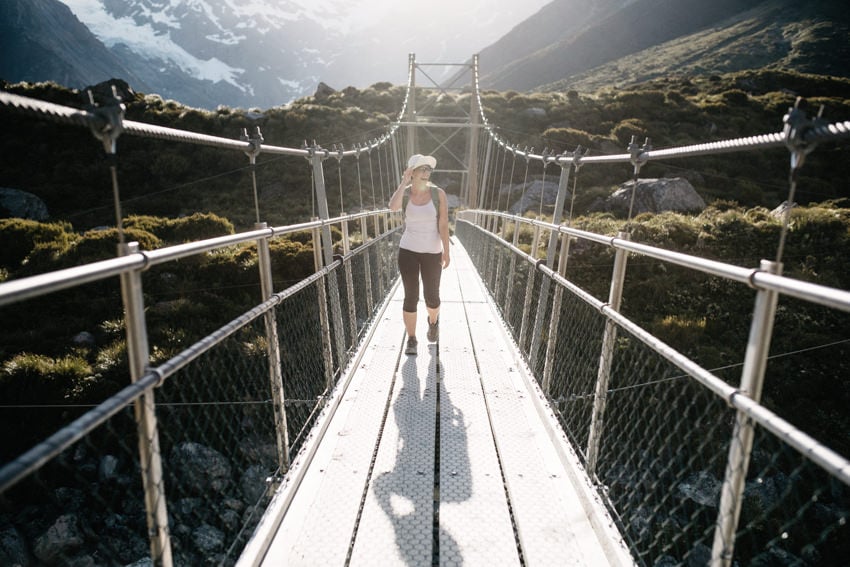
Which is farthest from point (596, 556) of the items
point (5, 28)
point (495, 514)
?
point (5, 28)

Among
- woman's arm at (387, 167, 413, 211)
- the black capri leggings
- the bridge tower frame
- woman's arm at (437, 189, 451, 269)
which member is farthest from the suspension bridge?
the bridge tower frame

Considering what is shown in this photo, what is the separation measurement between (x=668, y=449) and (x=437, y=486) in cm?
505

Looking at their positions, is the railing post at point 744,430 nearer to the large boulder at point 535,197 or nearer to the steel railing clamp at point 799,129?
the steel railing clamp at point 799,129

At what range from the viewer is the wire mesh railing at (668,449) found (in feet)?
4.29

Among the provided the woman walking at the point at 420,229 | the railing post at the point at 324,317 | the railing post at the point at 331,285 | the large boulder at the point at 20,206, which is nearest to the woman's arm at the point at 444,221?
the woman walking at the point at 420,229

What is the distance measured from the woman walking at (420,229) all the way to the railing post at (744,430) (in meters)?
2.34

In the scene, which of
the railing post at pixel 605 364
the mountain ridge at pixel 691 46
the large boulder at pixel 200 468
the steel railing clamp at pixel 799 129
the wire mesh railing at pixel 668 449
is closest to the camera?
the steel railing clamp at pixel 799 129

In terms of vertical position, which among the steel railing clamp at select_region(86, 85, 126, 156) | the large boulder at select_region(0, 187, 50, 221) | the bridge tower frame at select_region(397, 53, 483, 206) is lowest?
the large boulder at select_region(0, 187, 50, 221)

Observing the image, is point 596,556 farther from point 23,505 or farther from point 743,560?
point 23,505

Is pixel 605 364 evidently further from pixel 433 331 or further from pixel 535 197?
pixel 535 197

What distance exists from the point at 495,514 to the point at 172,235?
43.5 ft

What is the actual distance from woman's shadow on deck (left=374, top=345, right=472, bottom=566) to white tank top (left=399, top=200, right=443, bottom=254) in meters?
0.96

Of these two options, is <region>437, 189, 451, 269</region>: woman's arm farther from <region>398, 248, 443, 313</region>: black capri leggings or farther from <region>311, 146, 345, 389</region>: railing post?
<region>311, 146, 345, 389</region>: railing post

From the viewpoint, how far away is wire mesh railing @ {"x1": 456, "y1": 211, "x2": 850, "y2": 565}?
1.31 metres
